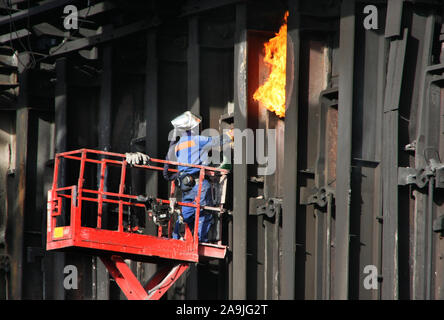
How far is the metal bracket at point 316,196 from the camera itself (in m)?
11.8

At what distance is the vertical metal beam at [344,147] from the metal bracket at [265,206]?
157cm

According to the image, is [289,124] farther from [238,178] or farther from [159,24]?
[159,24]

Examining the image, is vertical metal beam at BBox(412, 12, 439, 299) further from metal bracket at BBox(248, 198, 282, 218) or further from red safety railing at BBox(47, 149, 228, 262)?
red safety railing at BBox(47, 149, 228, 262)

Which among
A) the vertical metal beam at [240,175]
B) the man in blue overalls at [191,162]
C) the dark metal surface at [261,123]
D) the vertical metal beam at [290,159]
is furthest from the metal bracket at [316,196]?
the man in blue overalls at [191,162]

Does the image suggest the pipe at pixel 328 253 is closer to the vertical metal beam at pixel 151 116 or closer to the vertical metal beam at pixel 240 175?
the vertical metal beam at pixel 240 175

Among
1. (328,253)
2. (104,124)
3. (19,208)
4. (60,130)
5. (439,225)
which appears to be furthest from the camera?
(19,208)

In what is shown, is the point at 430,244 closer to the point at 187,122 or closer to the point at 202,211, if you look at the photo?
the point at 202,211

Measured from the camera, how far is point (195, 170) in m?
12.6

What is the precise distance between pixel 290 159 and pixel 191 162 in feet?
4.63

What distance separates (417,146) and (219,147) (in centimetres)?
340

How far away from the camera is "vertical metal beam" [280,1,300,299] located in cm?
1209

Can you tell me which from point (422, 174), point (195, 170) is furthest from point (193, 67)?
point (422, 174)

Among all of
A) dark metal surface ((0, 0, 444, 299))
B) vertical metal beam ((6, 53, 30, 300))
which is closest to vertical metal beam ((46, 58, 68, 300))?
dark metal surface ((0, 0, 444, 299))

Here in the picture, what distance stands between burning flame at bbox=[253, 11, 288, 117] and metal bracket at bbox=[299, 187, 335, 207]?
1.31 m
